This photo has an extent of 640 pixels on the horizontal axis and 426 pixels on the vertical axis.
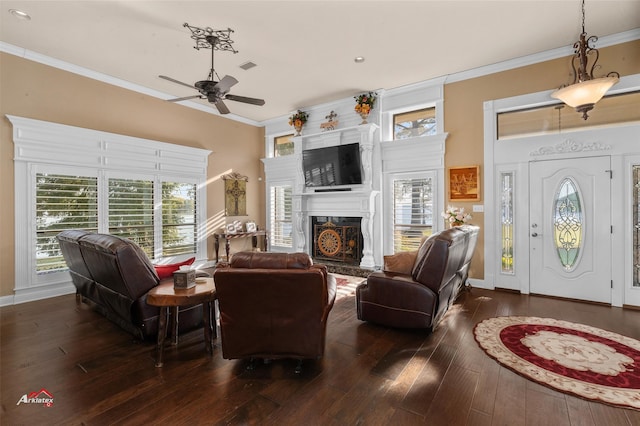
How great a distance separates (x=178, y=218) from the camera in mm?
6023

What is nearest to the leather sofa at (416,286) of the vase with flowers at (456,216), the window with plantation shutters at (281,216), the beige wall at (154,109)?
the vase with flowers at (456,216)

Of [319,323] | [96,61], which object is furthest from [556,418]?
[96,61]

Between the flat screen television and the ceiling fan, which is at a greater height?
the ceiling fan

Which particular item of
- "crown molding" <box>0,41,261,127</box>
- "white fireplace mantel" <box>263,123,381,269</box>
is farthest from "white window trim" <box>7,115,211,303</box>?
"white fireplace mantel" <box>263,123,381,269</box>

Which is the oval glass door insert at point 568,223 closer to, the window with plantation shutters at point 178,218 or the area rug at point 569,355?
the area rug at point 569,355

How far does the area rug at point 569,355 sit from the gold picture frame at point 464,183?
217 cm

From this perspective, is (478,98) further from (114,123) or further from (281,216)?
(114,123)

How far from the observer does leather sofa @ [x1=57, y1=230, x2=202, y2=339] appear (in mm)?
2715

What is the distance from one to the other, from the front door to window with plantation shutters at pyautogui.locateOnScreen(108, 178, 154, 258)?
21.6ft

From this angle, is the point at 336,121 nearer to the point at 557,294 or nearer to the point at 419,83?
the point at 419,83

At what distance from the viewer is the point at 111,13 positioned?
345 cm

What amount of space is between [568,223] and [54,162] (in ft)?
25.3

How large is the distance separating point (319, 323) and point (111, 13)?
422 centimetres

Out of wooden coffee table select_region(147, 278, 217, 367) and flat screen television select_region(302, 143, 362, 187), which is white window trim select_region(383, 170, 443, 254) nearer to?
flat screen television select_region(302, 143, 362, 187)
